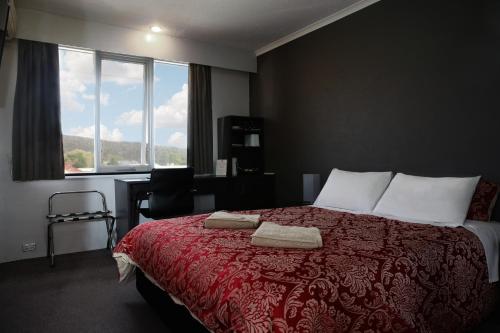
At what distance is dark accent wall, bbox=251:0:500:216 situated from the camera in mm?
2566

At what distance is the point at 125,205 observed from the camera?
12.0ft

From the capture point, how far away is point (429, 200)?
2486 millimetres

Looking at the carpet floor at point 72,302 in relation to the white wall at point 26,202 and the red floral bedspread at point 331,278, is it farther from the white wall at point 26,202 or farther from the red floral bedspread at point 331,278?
the red floral bedspread at point 331,278

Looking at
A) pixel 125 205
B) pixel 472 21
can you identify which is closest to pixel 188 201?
pixel 125 205

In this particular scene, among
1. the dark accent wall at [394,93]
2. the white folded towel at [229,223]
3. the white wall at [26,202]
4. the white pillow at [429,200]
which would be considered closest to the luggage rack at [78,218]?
the white wall at [26,202]

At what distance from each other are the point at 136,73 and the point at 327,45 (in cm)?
239

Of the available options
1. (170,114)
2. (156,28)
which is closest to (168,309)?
(170,114)

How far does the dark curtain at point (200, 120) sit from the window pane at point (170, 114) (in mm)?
149

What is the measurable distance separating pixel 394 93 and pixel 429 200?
1162 millimetres

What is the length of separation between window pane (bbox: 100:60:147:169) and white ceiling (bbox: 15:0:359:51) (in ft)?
1.87

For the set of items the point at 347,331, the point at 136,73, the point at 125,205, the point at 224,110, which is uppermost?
the point at 136,73

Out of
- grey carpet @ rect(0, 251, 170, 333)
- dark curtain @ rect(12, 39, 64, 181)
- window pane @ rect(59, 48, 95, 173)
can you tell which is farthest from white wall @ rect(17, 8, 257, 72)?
grey carpet @ rect(0, 251, 170, 333)

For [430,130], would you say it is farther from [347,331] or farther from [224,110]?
[224,110]

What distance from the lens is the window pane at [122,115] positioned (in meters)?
4.09
